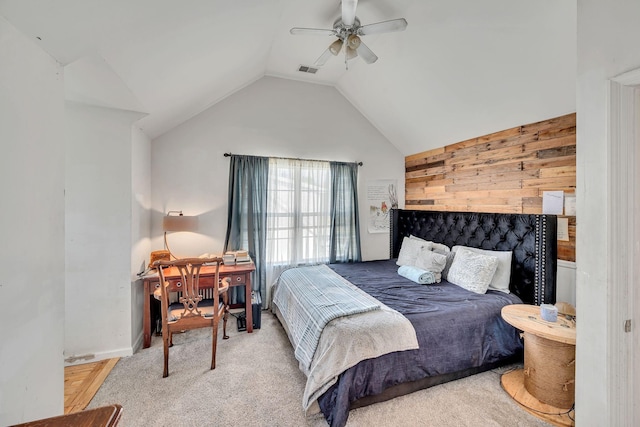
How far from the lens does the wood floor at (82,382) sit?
1.88 m

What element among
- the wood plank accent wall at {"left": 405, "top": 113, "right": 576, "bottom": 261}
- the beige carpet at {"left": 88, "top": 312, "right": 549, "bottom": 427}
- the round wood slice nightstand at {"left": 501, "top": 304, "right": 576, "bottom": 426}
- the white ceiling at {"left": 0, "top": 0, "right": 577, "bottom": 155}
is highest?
→ the white ceiling at {"left": 0, "top": 0, "right": 577, "bottom": 155}

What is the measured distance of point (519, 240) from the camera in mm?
2654

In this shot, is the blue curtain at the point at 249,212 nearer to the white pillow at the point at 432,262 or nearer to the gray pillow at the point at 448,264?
the white pillow at the point at 432,262

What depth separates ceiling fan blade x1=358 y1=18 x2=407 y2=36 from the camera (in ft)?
6.23

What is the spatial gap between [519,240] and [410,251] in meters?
1.20

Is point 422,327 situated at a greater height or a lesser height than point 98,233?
lesser

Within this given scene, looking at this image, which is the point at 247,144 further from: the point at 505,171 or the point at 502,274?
the point at 502,274

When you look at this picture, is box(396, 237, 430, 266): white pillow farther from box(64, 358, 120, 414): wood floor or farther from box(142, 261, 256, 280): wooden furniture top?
box(64, 358, 120, 414): wood floor

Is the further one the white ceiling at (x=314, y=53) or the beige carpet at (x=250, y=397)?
the beige carpet at (x=250, y=397)

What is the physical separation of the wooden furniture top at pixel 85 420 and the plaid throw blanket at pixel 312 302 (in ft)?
4.33

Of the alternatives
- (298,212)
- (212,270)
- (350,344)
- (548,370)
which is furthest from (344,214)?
(548,370)

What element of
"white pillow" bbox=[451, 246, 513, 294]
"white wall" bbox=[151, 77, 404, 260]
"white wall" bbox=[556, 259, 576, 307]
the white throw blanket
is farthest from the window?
"white wall" bbox=[556, 259, 576, 307]

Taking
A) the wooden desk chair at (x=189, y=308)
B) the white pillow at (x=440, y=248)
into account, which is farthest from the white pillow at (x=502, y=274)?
the wooden desk chair at (x=189, y=308)

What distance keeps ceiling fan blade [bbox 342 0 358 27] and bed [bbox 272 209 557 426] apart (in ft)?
7.21
